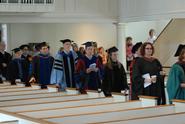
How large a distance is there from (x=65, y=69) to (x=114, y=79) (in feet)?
5.27

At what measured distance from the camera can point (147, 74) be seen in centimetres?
791

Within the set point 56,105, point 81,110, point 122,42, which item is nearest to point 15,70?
point 122,42

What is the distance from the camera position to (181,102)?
19.0ft

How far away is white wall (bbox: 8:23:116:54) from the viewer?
18.4m

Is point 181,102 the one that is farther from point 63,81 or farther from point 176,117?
point 63,81

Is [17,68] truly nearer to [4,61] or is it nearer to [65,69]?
[4,61]

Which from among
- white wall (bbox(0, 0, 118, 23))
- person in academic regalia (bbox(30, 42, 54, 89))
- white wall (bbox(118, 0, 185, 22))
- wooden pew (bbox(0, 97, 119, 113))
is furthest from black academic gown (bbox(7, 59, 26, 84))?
wooden pew (bbox(0, 97, 119, 113))

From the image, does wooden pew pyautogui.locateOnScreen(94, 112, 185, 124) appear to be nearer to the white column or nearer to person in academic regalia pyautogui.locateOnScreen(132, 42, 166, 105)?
person in academic regalia pyautogui.locateOnScreen(132, 42, 166, 105)

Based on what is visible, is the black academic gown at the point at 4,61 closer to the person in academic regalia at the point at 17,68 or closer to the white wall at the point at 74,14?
the person in academic regalia at the point at 17,68

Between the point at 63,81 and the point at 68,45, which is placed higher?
the point at 68,45

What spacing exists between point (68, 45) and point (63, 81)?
2.66 feet

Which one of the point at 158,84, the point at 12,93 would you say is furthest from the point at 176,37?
the point at 12,93

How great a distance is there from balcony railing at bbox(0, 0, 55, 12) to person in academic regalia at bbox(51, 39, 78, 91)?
4490mm

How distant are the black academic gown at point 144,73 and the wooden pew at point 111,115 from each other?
6.80ft
